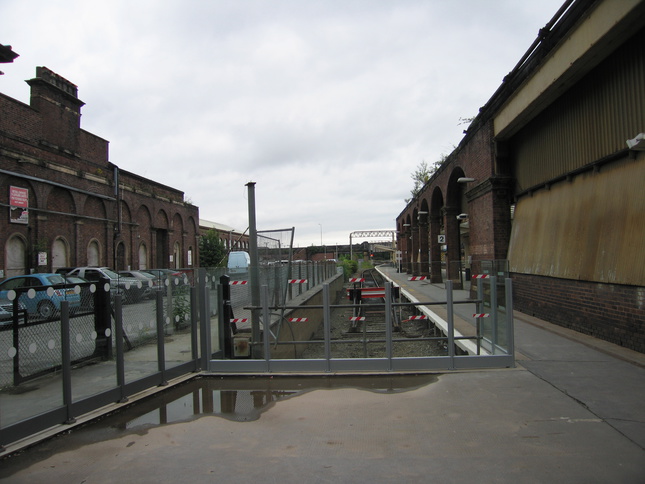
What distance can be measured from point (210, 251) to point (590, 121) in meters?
41.6

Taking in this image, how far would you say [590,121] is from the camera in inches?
372

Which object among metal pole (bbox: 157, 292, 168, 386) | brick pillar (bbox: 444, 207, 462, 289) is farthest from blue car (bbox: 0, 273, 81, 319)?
brick pillar (bbox: 444, 207, 462, 289)

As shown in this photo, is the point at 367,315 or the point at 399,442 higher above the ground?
the point at 367,315

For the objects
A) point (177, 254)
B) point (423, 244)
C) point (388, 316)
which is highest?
point (423, 244)

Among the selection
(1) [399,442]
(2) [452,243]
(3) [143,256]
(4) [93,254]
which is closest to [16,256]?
(4) [93,254]

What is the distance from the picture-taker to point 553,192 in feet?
36.3

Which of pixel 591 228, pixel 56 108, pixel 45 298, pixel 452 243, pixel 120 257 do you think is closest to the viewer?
pixel 45 298

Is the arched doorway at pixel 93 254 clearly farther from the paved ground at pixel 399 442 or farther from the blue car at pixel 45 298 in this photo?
the paved ground at pixel 399 442

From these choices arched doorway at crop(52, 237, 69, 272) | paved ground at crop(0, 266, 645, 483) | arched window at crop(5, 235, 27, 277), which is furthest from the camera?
arched doorway at crop(52, 237, 69, 272)

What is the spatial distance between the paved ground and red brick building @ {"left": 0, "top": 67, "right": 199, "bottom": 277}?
60.9 feet

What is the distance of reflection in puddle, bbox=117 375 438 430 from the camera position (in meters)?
5.14

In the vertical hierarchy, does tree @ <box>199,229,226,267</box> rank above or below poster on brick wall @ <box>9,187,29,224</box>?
below

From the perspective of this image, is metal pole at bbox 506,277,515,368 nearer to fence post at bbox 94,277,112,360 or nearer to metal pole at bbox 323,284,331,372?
metal pole at bbox 323,284,331,372

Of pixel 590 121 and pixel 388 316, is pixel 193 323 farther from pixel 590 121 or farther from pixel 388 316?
pixel 590 121
